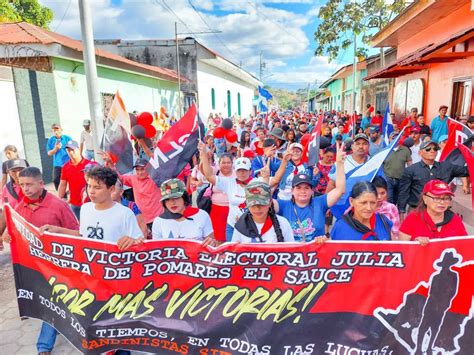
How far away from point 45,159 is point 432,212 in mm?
9805

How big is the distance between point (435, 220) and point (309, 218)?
1040mm

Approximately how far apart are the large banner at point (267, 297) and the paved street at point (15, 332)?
2.44 feet

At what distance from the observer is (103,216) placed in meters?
2.99

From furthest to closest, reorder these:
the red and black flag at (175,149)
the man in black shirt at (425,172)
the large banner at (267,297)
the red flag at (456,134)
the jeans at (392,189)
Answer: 1. the jeans at (392,189)
2. the man in black shirt at (425,172)
3. the red flag at (456,134)
4. the red and black flag at (175,149)
5. the large banner at (267,297)

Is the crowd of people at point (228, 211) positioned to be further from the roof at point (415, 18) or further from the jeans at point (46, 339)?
the roof at point (415, 18)

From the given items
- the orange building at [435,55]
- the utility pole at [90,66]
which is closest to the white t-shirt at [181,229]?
the utility pole at [90,66]

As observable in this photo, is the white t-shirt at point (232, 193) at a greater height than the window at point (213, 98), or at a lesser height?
lesser

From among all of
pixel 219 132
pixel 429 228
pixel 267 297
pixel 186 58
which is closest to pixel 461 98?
pixel 219 132

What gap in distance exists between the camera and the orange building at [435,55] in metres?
9.20

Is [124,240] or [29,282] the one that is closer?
[124,240]

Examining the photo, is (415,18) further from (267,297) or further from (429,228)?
(267,297)

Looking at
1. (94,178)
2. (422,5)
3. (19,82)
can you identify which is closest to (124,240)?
(94,178)

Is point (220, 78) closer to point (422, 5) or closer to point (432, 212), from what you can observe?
point (422, 5)

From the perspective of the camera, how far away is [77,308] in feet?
9.29
